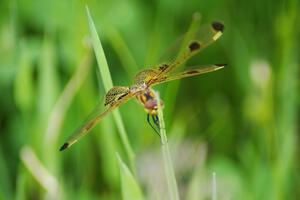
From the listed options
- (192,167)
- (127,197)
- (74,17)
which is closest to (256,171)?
(192,167)

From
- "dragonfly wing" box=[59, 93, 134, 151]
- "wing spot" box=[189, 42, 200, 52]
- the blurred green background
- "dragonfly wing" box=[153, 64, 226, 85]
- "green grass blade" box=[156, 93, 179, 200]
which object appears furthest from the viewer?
the blurred green background

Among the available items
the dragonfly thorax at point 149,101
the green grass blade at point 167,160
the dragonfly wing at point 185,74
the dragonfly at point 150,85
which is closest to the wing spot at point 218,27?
the dragonfly at point 150,85

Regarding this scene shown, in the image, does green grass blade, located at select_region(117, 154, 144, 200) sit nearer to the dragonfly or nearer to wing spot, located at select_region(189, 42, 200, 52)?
the dragonfly

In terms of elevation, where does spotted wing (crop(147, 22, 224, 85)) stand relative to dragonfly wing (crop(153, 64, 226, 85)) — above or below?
above

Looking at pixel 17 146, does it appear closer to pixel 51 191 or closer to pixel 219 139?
pixel 51 191

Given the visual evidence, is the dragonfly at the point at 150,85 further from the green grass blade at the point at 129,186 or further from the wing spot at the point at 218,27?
the green grass blade at the point at 129,186

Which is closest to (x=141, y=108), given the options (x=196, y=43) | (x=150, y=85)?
(x=196, y=43)

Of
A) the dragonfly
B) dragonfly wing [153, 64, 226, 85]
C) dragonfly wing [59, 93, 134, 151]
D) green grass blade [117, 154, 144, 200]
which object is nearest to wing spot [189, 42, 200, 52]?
the dragonfly
